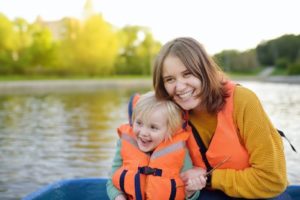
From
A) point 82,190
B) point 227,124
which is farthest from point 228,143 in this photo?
point 82,190

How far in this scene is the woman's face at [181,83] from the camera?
Result: 7.22 ft

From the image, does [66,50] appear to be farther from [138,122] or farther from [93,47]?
[138,122]

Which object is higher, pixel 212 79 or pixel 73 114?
pixel 212 79

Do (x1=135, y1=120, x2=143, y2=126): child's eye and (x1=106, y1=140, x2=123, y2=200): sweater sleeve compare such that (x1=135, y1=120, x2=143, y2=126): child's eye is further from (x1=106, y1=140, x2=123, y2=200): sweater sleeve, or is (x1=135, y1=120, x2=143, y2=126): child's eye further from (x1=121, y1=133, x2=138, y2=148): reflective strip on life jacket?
(x1=106, y1=140, x2=123, y2=200): sweater sleeve

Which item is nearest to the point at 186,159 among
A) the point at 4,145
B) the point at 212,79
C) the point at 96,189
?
the point at 212,79

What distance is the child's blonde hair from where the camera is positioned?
234cm

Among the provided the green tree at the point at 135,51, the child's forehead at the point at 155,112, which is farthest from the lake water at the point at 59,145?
the green tree at the point at 135,51

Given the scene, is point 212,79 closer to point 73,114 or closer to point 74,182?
point 74,182

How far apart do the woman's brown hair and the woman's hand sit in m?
0.32

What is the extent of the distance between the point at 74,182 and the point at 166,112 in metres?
1.18

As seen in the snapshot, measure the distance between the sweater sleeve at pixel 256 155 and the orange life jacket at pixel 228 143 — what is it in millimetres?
28

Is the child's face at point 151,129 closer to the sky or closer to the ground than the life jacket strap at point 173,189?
closer to the sky

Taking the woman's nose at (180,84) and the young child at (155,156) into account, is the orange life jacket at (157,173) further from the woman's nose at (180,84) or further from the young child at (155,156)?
the woman's nose at (180,84)

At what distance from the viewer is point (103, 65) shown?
159ft
